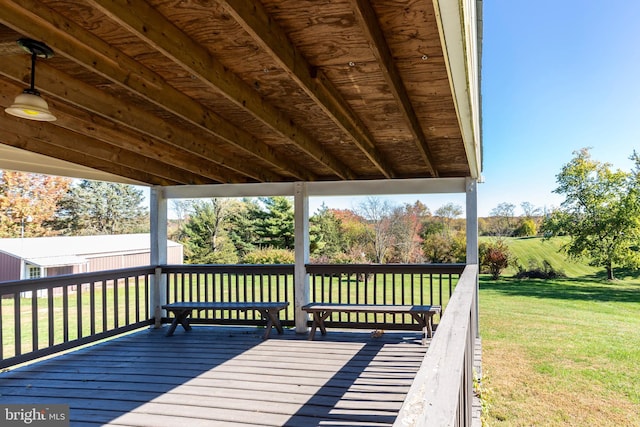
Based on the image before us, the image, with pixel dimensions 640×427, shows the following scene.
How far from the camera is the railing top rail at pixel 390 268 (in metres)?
5.38

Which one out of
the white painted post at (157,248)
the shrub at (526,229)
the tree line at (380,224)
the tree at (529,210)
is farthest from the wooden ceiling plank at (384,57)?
the tree at (529,210)

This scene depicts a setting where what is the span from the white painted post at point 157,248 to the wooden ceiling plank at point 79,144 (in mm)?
798

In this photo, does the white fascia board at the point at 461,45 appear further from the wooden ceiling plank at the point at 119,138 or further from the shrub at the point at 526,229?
the shrub at the point at 526,229

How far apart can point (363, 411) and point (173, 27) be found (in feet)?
9.00

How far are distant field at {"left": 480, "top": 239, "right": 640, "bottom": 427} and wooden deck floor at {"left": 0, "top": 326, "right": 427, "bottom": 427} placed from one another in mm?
1100

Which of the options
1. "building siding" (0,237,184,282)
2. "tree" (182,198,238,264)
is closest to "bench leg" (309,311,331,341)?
"building siding" (0,237,184,282)

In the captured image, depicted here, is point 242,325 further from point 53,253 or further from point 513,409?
point 53,253

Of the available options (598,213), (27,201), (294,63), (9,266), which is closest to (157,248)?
(294,63)

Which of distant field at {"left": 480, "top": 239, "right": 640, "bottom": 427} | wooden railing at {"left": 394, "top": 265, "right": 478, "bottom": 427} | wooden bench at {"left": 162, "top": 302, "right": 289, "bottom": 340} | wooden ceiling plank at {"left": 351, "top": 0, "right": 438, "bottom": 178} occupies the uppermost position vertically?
wooden ceiling plank at {"left": 351, "top": 0, "right": 438, "bottom": 178}

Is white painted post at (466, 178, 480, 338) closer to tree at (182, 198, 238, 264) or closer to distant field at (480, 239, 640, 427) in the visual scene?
distant field at (480, 239, 640, 427)

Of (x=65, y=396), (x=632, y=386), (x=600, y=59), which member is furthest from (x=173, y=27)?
(x=600, y=59)

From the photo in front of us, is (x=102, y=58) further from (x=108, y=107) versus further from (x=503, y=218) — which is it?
(x=503, y=218)

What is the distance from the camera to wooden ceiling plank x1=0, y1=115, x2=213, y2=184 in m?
3.47

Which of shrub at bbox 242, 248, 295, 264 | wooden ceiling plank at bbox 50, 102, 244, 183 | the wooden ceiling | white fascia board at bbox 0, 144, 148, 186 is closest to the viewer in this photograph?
the wooden ceiling
